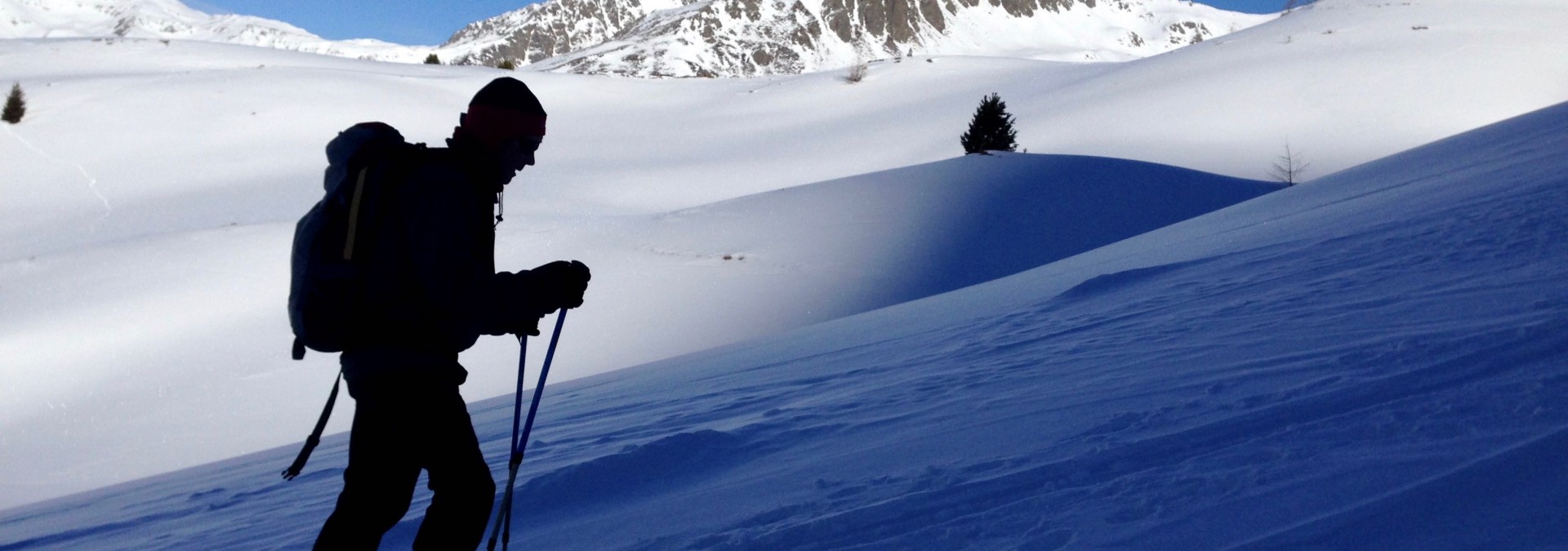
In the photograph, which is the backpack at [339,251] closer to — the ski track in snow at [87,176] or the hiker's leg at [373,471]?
the hiker's leg at [373,471]

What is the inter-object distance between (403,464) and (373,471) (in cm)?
6

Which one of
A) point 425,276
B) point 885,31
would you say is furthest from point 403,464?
point 885,31

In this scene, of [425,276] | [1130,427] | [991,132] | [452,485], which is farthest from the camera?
[991,132]

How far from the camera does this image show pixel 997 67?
34.1 metres

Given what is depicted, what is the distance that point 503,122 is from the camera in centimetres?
241

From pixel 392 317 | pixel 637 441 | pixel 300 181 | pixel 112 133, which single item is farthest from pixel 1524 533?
pixel 112 133

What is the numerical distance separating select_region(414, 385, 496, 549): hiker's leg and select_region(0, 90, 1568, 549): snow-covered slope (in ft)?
3.08

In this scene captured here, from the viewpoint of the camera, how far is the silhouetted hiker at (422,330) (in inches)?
84.6

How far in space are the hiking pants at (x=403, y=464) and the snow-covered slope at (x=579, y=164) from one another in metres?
6.03

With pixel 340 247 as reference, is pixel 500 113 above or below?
above

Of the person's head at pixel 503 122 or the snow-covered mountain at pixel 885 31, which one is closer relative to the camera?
the person's head at pixel 503 122

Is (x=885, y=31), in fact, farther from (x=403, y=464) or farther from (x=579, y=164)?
(x=403, y=464)

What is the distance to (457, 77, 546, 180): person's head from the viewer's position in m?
2.40

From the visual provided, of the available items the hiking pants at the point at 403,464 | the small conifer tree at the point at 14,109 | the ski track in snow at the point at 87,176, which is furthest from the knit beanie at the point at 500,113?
the small conifer tree at the point at 14,109
